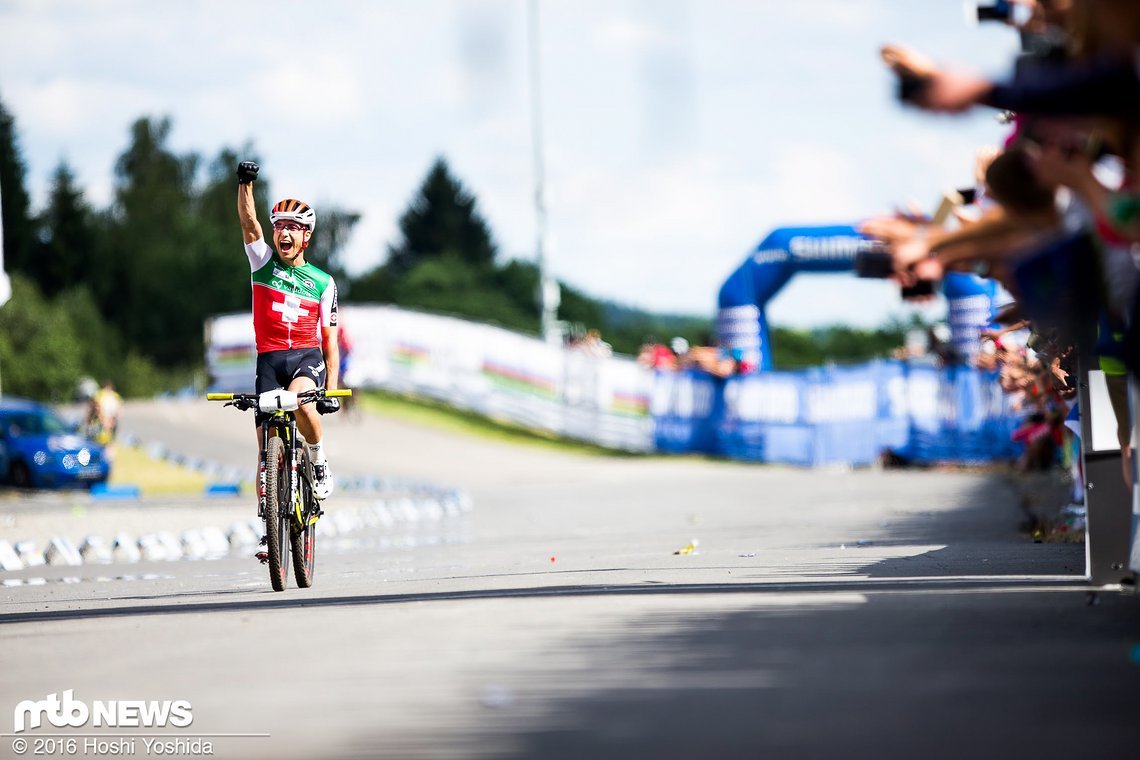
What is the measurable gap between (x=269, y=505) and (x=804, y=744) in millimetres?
6177

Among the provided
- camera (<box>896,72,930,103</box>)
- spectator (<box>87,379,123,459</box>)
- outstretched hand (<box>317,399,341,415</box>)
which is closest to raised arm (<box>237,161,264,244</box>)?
outstretched hand (<box>317,399,341,415</box>)

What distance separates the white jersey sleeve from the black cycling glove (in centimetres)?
41

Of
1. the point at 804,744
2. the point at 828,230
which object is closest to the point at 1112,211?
the point at 804,744

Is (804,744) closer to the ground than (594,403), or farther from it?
closer to the ground

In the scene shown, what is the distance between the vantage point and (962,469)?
3428 centimetres

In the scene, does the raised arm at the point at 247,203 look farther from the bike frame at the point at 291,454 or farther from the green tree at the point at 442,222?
the green tree at the point at 442,222

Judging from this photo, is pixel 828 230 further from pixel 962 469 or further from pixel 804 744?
pixel 804 744

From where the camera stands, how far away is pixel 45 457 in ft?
104

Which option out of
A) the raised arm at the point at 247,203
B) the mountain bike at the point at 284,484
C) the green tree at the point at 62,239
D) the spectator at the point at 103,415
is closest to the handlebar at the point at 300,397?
the mountain bike at the point at 284,484

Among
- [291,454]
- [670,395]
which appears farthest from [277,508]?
[670,395]

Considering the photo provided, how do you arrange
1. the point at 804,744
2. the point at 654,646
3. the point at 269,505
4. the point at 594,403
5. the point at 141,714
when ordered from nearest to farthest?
the point at 804,744
the point at 141,714
the point at 654,646
the point at 269,505
the point at 594,403

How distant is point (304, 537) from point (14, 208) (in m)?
89.8

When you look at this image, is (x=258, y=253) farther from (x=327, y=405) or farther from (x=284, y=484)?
(x=284, y=484)

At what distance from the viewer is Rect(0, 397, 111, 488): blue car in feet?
104
